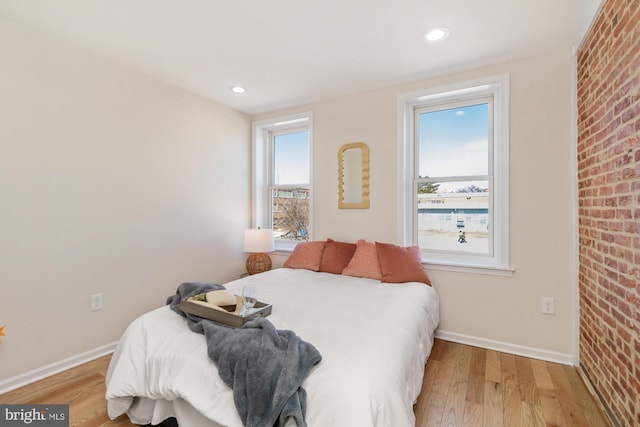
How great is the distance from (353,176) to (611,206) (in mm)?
2024

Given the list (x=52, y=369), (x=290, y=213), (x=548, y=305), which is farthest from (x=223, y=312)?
(x=548, y=305)

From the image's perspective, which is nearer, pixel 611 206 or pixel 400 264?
pixel 611 206

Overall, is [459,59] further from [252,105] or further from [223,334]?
[223,334]

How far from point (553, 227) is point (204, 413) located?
265 centimetres

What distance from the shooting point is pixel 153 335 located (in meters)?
1.54

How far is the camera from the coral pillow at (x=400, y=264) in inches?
97.7

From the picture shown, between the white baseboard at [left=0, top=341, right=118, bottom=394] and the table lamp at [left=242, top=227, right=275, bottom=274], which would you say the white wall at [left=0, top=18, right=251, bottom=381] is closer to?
the white baseboard at [left=0, top=341, right=118, bottom=394]

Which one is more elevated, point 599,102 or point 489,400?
point 599,102

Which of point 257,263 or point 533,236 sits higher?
point 533,236

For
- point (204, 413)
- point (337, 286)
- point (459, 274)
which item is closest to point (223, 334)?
Answer: point (204, 413)

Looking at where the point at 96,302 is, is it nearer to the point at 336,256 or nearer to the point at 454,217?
the point at 336,256

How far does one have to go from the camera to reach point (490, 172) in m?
2.66

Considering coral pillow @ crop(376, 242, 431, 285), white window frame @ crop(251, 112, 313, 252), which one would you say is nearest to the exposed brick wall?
coral pillow @ crop(376, 242, 431, 285)

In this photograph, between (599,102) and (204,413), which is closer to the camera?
(204,413)
